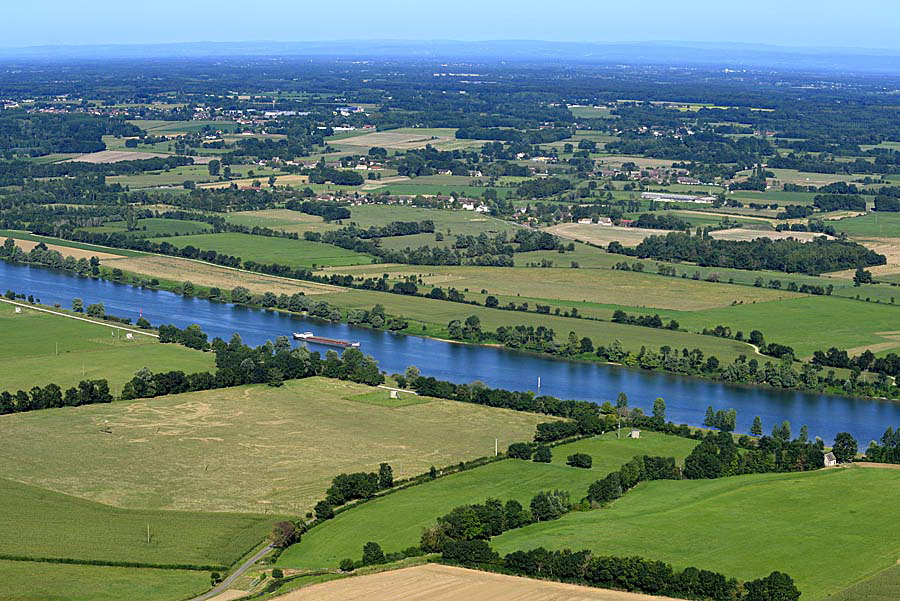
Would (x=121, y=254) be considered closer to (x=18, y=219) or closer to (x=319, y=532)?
(x=18, y=219)

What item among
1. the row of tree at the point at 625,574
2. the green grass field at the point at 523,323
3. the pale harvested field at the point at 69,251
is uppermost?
the row of tree at the point at 625,574

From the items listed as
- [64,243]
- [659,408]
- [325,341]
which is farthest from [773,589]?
[64,243]

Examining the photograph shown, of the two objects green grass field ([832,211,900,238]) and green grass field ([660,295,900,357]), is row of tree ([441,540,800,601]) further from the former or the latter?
green grass field ([832,211,900,238])

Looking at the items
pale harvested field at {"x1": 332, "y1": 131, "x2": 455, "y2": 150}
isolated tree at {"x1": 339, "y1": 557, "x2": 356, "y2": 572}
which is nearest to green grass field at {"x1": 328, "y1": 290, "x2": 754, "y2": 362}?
isolated tree at {"x1": 339, "y1": 557, "x2": 356, "y2": 572}

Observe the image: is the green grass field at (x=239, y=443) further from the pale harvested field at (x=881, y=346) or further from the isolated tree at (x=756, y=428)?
the pale harvested field at (x=881, y=346)

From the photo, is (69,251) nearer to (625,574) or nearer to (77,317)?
(77,317)

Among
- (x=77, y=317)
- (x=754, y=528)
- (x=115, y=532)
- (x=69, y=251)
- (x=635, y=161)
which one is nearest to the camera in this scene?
(x=115, y=532)

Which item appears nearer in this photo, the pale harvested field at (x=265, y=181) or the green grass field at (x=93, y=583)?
the green grass field at (x=93, y=583)

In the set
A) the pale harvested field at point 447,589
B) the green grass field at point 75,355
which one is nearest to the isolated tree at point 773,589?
the pale harvested field at point 447,589
